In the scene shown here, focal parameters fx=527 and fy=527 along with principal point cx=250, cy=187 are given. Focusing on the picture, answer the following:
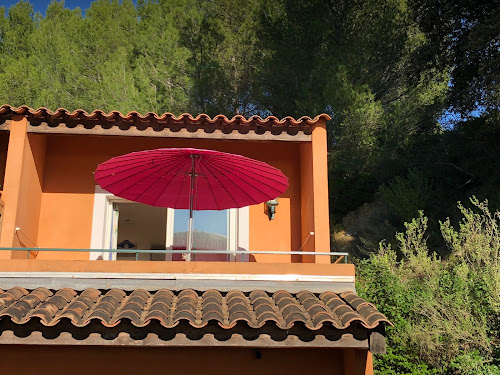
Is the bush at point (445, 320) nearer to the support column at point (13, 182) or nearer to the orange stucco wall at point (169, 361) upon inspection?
the orange stucco wall at point (169, 361)

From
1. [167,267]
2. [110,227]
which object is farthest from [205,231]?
[167,267]

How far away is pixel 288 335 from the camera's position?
5.48 meters

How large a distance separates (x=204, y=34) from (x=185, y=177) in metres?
15.4

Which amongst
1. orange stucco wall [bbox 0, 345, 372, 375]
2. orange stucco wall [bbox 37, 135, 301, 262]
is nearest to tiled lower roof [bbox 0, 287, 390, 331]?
orange stucco wall [bbox 0, 345, 372, 375]

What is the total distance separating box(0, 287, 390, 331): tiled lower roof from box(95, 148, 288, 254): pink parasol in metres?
1.40

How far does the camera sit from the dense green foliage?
57.0ft

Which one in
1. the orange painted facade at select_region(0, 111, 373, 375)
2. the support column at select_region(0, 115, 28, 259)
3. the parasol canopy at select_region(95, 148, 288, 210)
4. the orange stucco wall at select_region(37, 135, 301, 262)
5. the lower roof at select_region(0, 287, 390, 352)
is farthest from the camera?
the orange stucco wall at select_region(37, 135, 301, 262)

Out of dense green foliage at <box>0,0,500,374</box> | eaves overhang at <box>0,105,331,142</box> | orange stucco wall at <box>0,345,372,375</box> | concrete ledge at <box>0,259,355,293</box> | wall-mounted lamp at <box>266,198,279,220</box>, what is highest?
dense green foliage at <box>0,0,500,374</box>

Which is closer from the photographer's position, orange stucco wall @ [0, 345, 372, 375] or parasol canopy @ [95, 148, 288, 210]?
orange stucco wall @ [0, 345, 372, 375]

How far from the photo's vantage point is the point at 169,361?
6.77 metres

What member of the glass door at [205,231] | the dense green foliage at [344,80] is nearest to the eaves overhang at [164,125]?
the glass door at [205,231]

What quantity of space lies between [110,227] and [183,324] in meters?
4.19

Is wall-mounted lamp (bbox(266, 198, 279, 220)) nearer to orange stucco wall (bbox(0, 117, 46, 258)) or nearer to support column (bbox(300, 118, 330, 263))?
support column (bbox(300, 118, 330, 263))

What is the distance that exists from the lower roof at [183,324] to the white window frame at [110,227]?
119 inches
